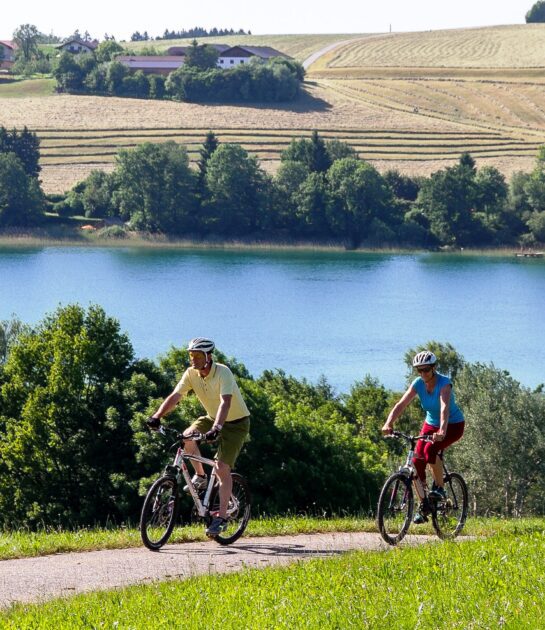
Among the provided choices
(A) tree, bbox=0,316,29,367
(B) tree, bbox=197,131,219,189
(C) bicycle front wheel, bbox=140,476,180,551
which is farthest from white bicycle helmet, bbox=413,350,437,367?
(B) tree, bbox=197,131,219,189

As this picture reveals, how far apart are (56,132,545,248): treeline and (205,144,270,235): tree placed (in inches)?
4.7

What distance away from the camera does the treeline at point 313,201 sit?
5517 inches

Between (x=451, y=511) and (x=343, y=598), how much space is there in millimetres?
4607

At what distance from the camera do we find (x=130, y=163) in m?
149

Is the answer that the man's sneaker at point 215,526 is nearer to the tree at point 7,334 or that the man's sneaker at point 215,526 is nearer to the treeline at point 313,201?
the tree at point 7,334

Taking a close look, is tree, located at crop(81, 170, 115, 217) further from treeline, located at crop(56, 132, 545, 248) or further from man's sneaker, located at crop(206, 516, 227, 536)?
man's sneaker, located at crop(206, 516, 227, 536)

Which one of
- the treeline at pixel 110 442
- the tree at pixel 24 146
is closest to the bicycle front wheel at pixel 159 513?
the treeline at pixel 110 442

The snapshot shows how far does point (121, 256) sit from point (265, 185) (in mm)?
22923

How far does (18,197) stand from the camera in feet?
475

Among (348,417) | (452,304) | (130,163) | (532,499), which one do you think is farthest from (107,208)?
(532,499)

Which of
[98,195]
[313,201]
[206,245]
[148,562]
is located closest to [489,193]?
[313,201]

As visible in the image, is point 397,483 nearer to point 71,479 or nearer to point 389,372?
→ point 71,479

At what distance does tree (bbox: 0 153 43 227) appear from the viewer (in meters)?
144

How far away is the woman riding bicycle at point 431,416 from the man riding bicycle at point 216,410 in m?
1.56
